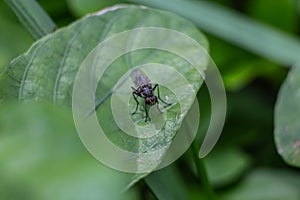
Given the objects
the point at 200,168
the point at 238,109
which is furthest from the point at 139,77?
the point at 238,109

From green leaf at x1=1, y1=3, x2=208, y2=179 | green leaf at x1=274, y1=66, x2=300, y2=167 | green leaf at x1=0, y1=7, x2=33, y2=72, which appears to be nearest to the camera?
green leaf at x1=1, y1=3, x2=208, y2=179

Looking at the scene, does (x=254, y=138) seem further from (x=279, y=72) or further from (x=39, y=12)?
(x=39, y=12)

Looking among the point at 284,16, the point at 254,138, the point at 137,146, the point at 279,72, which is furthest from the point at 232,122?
the point at 137,146

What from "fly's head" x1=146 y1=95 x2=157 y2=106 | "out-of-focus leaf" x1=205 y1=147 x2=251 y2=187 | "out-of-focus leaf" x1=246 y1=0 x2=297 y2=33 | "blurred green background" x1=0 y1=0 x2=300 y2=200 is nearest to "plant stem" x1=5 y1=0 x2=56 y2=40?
"blurred green background" x1=0 y1=0 x2=300 y2=200

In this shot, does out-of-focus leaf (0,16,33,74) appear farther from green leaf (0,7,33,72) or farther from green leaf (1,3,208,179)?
green leaf (1,3,208,179)

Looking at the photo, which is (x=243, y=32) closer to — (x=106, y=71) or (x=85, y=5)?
Result: (x=85, y=5)

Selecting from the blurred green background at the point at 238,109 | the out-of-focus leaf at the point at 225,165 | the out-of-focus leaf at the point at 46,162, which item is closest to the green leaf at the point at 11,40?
the blurred green background at the point at 238,109

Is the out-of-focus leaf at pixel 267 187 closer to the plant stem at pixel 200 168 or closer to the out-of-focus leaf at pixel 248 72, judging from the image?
the out-of-focus leaf at pixel 248 72
